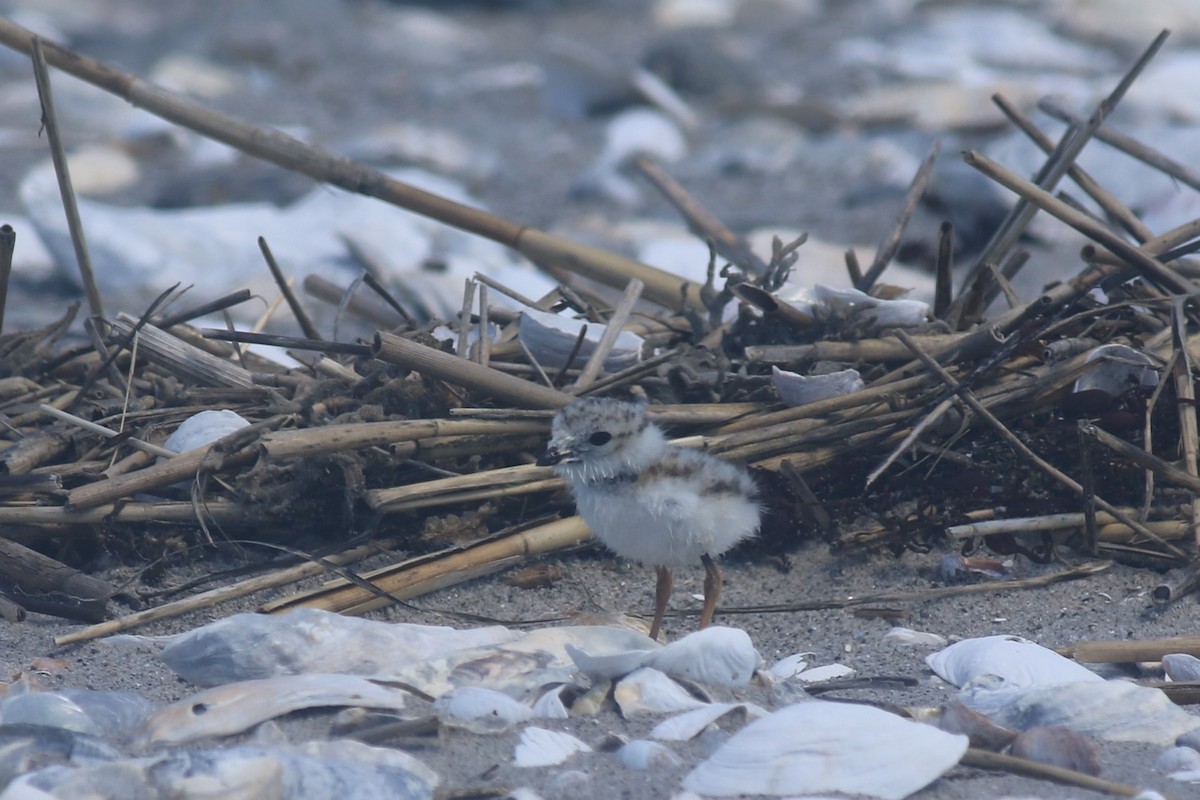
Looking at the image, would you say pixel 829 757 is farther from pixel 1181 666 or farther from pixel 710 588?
pixel 1181 666

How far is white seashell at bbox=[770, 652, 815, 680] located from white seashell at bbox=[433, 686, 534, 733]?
526mm

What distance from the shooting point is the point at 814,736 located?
194 cm

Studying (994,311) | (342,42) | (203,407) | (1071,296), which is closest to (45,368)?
(203,407)

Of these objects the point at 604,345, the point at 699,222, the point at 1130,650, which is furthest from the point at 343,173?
the point at 1130,650

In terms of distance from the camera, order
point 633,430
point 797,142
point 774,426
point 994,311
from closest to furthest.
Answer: point 633,430 < point 774,426 < point 994,311 < point 797,142

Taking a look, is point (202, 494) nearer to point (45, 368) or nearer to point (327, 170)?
point (45, 368)

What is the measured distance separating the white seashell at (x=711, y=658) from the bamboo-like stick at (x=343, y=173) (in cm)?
141

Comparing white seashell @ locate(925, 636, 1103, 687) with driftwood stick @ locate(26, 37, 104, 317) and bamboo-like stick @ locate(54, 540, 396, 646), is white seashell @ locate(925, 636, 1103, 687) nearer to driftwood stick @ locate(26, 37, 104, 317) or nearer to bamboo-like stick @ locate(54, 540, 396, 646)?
bamboo-like stick @ locate(54, 540, 396, 646)

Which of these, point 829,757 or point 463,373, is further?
point 463,373

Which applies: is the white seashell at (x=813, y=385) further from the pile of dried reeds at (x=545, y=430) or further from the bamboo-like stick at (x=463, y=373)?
the bamboo-like stick at (x=463, y=373)

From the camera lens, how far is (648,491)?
2514 millimetres

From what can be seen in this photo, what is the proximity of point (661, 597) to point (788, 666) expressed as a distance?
0.96 feet

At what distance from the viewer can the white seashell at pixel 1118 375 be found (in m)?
2.91

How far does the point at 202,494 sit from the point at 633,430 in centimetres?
94
